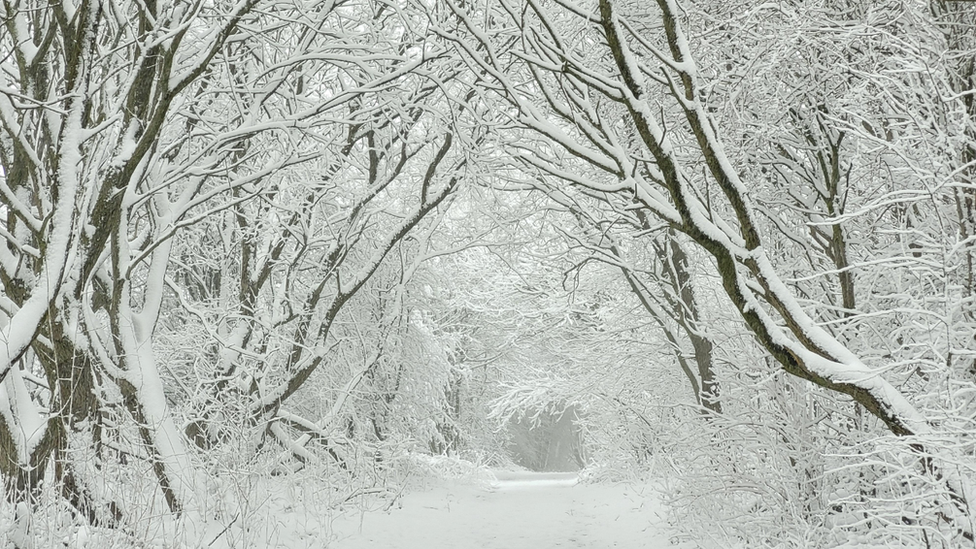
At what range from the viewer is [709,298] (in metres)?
10.1

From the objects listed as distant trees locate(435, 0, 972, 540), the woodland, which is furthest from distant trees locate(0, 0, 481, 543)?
distant trees locate(435, 0, 972, 540)

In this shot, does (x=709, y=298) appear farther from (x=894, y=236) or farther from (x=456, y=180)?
(x=894, y=236)

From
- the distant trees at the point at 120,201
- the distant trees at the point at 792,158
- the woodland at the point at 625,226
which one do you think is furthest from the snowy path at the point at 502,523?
the distant trees at the point at 792,158

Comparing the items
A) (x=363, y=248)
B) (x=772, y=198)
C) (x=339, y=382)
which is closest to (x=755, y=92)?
(x=772, y=198)

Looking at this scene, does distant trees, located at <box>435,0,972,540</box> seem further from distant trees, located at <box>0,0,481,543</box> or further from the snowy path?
the snowy path

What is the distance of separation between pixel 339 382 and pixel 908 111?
10.1m

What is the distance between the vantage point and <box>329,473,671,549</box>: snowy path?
682 cm

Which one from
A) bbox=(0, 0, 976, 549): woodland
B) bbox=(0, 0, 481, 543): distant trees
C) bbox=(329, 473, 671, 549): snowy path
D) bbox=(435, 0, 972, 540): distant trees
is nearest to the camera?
bbox=(435, 0, 972, 540): distant trees

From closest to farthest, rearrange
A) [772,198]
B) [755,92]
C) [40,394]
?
[755,92] < [772,198] < [40,394]

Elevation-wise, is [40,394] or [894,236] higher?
[894,236]

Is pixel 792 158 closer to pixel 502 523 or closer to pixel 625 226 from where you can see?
pixel 625 226

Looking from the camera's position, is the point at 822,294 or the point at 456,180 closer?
the point at 822,294

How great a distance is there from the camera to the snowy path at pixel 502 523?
22.4 feet

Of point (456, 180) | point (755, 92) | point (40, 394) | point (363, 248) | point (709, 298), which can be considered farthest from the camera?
point (363, 248)
